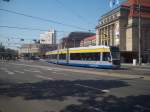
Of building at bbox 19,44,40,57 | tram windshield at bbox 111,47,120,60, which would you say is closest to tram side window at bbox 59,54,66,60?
tram windshield at bbox 111,47,120,60

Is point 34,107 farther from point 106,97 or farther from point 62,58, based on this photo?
point 62,58

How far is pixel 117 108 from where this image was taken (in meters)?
9.69

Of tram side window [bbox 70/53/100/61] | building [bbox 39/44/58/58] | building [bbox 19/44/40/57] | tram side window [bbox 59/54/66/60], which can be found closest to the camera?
tram side window [bbox 70/53/100/61]

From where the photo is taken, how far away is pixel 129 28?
90.1 m

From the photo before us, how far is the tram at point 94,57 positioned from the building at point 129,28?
120 feet

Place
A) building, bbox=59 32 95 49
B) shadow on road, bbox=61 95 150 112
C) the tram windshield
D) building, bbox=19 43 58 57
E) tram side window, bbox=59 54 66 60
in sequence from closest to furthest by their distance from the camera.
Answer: shadow on road, bbox=61 95 150 112
the tram windshield
tram side window, bbox=59 54 66 60
building, bbox=59 32 95 49
building, bbox=19 43 58 57

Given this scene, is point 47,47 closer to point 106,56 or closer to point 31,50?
point 31,50

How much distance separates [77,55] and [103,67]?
873cm

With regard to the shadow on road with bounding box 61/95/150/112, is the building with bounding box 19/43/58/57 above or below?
above

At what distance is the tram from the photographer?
3734 cm

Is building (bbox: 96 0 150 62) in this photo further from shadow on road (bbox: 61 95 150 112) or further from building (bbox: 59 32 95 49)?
shadow on road (bbox: 61 95 150 112)

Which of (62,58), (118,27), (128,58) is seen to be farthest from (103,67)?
(118,27)

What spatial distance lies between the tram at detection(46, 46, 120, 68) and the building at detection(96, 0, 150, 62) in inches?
1438

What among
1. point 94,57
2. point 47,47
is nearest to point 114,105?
point 94,57
